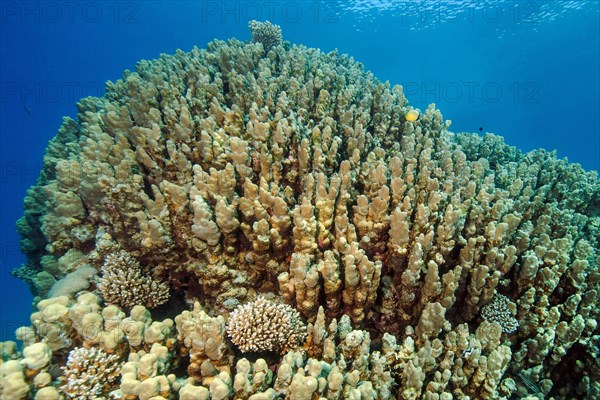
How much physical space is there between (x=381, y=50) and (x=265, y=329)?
7138 cm

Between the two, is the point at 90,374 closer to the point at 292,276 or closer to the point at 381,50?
the point at 292,276

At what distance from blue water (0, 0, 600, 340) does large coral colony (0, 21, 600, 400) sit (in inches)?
1664

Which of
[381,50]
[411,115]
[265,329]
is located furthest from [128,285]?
[381,50]

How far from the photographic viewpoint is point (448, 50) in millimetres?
61031

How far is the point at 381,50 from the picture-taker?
64.1 meters

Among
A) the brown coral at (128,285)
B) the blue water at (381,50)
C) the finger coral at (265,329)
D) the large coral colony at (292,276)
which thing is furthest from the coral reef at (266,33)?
the blue water at (381,50)

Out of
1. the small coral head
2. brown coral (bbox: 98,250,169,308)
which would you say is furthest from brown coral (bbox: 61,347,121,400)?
the small coral head

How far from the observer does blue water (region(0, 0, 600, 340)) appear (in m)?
47.5

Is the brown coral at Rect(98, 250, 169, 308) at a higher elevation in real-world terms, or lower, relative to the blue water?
lower

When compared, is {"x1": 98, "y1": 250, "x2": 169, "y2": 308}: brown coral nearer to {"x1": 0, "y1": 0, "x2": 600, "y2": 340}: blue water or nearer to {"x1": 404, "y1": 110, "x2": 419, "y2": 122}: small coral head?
{"x1": 404, "y1": 110, "x2": 419, "y2": 122}: small coral head

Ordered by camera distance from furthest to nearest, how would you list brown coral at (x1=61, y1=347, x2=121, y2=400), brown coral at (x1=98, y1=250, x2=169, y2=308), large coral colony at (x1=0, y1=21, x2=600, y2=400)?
brown coral at (x1=98, y1=250, x2=169, y2=308) → large coral colony at (x1=0, y1=21, x2=600, y2=400) → brown coral at (x1=61, y1=347, x2=121, y2=400)

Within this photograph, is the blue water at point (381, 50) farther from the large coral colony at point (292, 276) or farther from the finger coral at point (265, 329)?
the finger coral at point (265, 329)

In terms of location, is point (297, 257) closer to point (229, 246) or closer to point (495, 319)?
point (229, 246)

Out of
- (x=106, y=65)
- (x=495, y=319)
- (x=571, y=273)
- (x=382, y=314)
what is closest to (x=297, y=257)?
(x=382, y=314)
